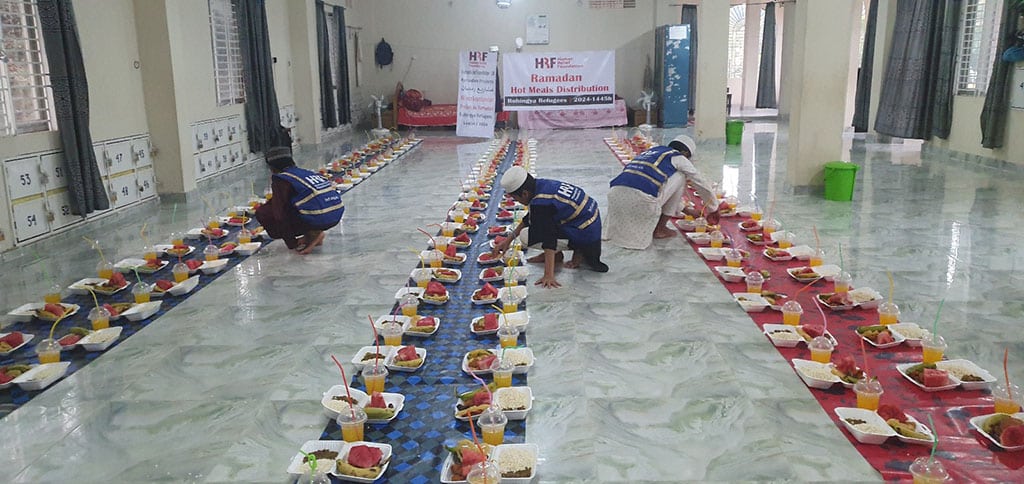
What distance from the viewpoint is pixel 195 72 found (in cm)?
899

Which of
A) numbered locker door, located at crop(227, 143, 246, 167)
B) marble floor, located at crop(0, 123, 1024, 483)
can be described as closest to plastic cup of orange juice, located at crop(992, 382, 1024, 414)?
marble floor, located at crop(0, 123, 1024, 483)

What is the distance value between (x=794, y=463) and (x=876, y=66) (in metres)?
11.7

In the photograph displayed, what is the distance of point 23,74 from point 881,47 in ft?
38.9

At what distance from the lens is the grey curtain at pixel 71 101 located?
6199 millimetres

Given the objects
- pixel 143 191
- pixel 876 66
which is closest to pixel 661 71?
pixel 876 66

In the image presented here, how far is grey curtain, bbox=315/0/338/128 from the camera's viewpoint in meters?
13.6

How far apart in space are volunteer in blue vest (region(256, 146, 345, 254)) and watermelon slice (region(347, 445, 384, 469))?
3.31 metres

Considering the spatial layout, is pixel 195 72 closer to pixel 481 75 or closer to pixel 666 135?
pixel 481 75

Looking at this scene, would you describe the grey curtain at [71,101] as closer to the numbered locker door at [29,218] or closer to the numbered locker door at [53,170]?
the numbered locker door at [53,170]

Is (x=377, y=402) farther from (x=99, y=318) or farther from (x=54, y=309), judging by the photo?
(x=54, y=309)

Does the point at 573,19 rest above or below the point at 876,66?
above

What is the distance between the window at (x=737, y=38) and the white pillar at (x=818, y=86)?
40.4 feet

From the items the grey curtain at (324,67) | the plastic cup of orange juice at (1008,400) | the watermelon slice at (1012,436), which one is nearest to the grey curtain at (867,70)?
the grey curtain at (324,67)

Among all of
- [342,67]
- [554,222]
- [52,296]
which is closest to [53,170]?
[52,296]
